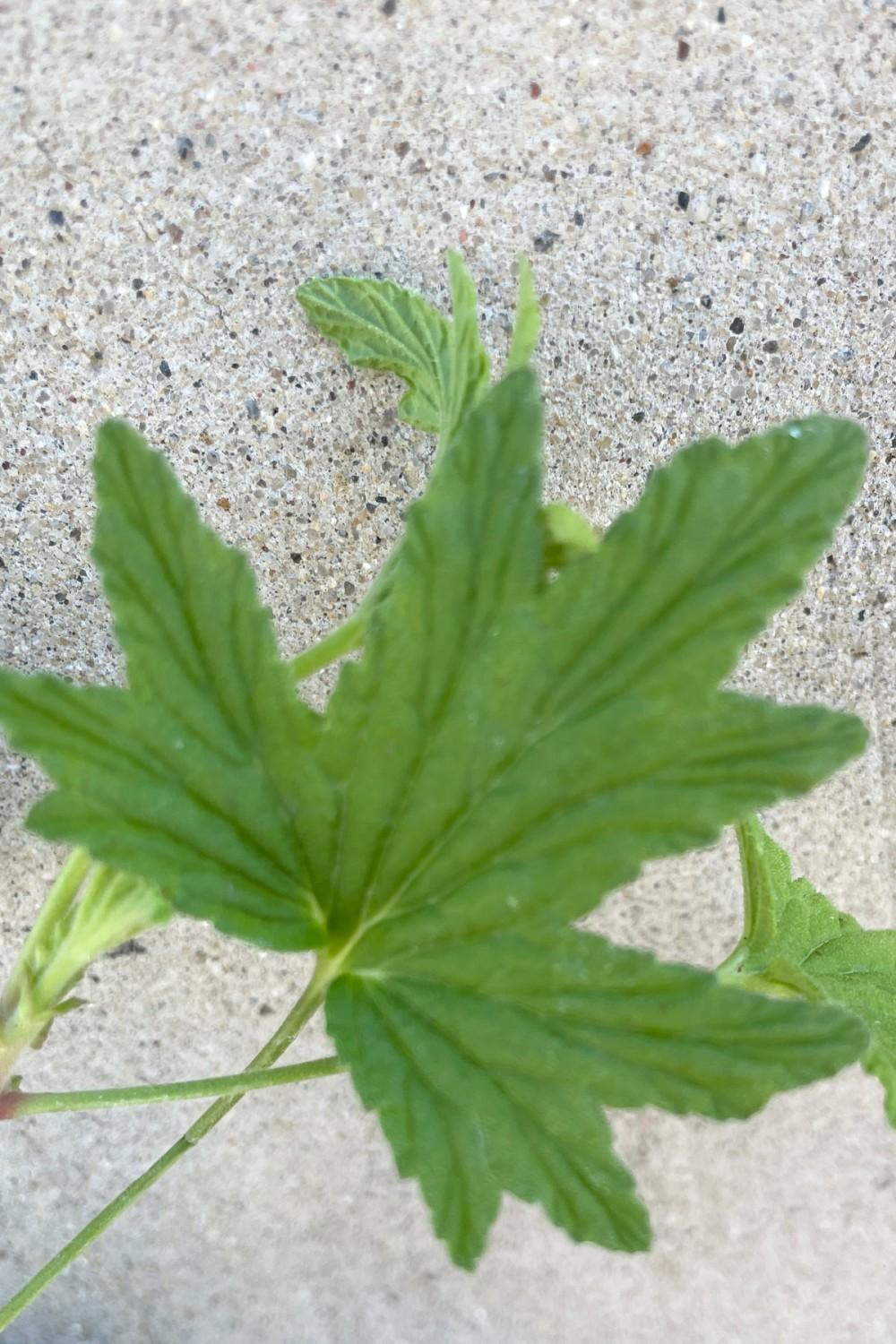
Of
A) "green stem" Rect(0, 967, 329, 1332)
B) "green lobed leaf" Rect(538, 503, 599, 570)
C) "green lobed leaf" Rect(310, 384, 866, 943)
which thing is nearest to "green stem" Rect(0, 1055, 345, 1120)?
"green stem" Rect(0, 967, 329, 1332)

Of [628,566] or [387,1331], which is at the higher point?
[628,566]

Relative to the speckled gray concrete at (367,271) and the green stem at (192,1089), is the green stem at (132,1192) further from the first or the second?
the speckled gray concrete at (367,271)

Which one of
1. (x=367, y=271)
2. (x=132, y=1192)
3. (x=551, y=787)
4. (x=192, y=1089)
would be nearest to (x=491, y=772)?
(x=551, y=787)

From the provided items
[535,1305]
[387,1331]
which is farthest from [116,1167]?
[535,1305]

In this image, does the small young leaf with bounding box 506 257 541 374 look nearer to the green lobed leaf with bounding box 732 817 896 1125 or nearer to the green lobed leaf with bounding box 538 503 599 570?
the green lobed leaf with bounding box 538 503 599 570

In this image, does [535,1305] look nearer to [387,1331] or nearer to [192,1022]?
[387,1331]

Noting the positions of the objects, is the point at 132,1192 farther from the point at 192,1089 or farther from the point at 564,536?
the point at 564,536
